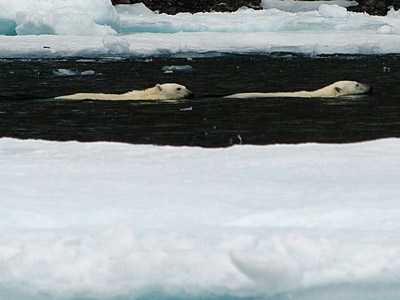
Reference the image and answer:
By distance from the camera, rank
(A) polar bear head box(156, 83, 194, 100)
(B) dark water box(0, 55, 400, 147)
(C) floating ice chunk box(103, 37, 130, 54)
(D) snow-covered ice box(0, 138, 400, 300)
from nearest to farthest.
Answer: (D) snow-covered ice box(0, 138, 400, 300) → (B) dark water box(0, 55, 400, 147) → (A) polar bear head box(156, 83, 194, 100) → (C) floating ice chunk box(103, 37, 130, 54)

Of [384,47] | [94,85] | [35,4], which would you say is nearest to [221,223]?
[94,85]

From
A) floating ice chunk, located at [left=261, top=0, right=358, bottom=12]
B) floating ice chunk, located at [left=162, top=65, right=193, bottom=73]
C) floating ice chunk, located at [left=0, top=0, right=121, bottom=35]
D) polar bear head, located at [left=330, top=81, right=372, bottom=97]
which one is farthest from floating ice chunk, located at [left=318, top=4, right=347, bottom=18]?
polar bear head, located at [left=330, top=81, right=372, bottom=97]

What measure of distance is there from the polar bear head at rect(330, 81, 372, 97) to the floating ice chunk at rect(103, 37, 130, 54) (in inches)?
311

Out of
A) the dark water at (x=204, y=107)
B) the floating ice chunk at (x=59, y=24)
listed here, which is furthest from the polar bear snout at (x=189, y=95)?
the floating ice chunk at (x=59, y=24)

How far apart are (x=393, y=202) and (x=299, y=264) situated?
1.30 m

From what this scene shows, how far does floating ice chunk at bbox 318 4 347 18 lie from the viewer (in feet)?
90.1

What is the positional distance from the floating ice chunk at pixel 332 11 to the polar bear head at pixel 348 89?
15.5 m

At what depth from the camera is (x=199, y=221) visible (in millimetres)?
3773

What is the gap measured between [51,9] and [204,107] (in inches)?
475

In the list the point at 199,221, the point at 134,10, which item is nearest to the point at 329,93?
the point at 199,221

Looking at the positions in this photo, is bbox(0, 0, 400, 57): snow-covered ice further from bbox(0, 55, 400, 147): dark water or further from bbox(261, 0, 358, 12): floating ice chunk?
bbox(261, 0, 358, 12): floating ice chunk

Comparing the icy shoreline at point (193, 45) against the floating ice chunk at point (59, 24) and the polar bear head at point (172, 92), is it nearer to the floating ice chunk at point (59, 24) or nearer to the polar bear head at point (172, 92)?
the floating ice chunk at point (59, 24)

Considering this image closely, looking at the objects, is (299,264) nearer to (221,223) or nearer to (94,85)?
(221,223)

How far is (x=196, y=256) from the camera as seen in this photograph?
298 cm
